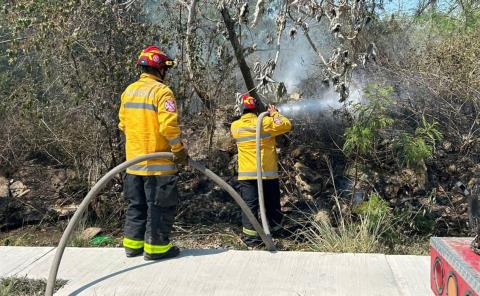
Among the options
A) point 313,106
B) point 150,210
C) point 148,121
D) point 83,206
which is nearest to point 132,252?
point 150,210

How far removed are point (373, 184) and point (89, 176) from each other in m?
3.72

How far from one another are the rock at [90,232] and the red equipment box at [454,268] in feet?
13.8

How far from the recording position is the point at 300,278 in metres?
4.13

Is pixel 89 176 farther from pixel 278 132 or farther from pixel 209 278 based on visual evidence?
pixel 209 278

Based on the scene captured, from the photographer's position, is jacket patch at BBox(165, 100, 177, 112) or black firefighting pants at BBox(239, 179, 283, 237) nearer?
jacket patch at BBox(165, 100, 177, 112)

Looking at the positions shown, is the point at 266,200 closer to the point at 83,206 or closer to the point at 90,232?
the point at 90,232

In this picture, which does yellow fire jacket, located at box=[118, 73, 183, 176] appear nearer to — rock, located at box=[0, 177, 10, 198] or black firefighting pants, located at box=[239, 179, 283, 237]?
black firefighting pants, located at box=[239, 179, 283, 237]

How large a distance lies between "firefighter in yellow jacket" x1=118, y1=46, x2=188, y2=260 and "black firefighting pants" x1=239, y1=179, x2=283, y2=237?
53.4 inches

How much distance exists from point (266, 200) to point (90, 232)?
2130mm

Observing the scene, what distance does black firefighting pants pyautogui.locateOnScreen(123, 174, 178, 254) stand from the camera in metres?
4.52

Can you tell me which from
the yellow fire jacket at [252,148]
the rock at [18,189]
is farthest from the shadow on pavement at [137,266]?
the rock at [18,189]

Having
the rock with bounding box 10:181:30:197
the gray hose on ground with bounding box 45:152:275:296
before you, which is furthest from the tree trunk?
the rock with bounding box 10:181:30:197

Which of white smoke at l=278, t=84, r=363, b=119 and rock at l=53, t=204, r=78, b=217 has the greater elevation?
white smoke at l=278, t=84, r=363, b=119

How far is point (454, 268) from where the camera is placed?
2627mm
